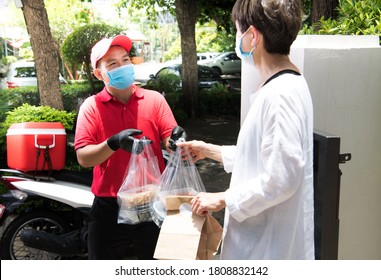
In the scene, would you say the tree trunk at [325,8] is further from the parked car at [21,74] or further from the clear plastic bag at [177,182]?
the parked car at [21,74]

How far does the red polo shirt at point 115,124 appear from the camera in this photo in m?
2.38

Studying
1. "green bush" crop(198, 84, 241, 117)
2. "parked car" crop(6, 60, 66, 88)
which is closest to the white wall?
"parked car" crop(6, 60, 66, 88)

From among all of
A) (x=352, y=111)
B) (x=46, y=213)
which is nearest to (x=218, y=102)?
(x=46, y=213)

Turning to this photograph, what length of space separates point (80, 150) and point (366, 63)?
1587 mm

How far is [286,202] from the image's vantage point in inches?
61.3

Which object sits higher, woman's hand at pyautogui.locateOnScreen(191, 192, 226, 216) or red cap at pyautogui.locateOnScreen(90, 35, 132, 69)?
red cap at pyautogui.locateOnScreen(90, 35, 132, 69)

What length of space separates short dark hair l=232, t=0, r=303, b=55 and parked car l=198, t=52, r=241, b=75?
10414 millimetres

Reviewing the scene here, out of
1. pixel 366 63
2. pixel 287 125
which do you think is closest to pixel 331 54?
pixel 366 63

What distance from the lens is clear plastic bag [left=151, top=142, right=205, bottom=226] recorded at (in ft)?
6.79

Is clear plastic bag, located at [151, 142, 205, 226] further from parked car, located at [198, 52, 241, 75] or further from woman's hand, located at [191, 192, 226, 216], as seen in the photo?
parked car, located at [198, 52, 241, 75]

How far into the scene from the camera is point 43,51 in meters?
5.16

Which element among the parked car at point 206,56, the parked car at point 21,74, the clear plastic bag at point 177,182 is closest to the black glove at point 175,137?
the clear plastic bag at point 177,182

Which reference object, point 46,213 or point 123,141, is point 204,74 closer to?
point 46,213

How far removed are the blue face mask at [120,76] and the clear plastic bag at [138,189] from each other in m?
0.39
